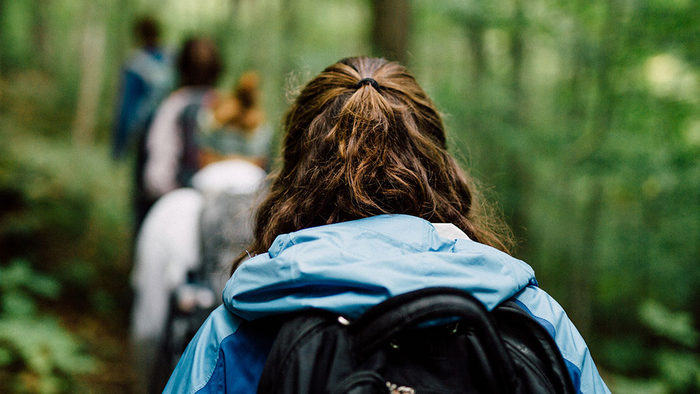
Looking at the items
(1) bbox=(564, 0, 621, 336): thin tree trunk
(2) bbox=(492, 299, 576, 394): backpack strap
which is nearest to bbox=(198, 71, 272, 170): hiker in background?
(2) bbox=(492, 299, 576, 394): backpack strap

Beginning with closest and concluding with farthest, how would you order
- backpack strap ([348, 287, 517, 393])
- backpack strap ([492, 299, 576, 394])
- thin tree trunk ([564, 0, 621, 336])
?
backpack strap ([348, 287, 517, 393])
backpack strap ([492, 299, 576, 394])
thin tree trunk ([564, 0, 621, 336])

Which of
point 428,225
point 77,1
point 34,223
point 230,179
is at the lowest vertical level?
point 34,223

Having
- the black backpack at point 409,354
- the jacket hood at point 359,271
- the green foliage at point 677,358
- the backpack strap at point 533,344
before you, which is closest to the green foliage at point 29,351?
the jacket hood at point 359,271

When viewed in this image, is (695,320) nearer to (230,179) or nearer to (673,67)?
(673,67)

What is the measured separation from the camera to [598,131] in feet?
18.0

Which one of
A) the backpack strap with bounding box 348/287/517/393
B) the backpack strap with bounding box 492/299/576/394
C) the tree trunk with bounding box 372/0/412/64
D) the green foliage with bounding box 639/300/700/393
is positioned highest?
the tree trunk with bounding box 372/0/412/64

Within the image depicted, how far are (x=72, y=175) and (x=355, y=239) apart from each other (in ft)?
21.5

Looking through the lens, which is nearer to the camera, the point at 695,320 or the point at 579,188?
the point at 695,320

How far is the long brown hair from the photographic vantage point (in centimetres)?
127

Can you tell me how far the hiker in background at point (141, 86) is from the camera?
5.02m

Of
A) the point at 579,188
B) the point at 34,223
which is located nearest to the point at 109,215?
the point at 34,223

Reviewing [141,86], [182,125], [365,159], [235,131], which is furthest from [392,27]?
[365,159]

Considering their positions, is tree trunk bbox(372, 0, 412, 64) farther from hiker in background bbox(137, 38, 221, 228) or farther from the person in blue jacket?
the person in blue jacket

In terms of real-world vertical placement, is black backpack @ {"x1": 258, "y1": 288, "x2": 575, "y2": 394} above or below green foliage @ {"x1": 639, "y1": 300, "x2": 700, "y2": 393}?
above
